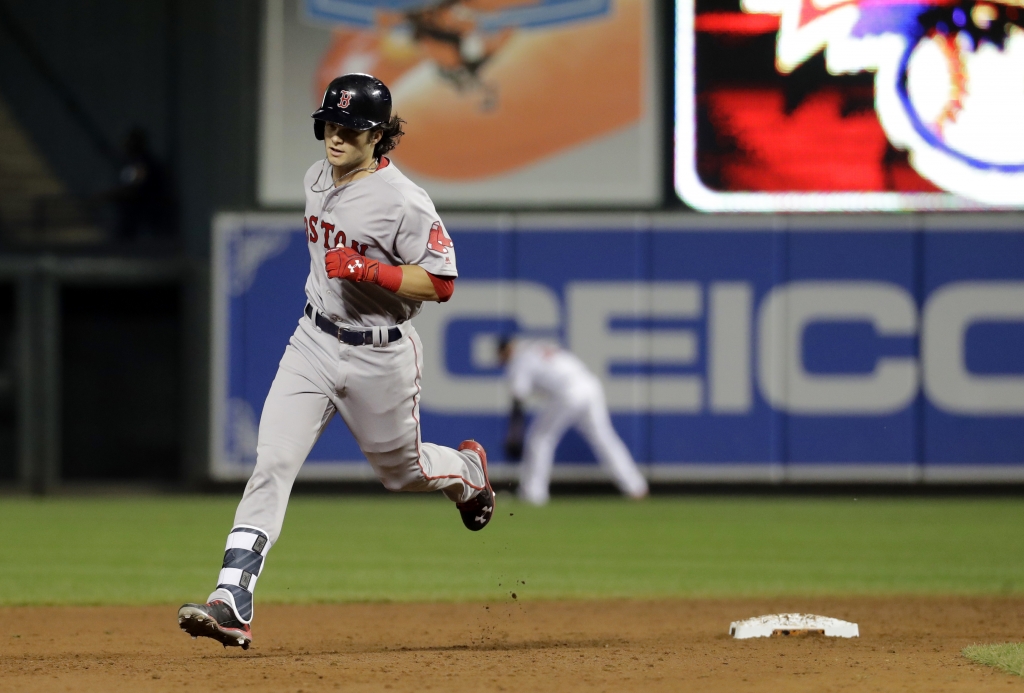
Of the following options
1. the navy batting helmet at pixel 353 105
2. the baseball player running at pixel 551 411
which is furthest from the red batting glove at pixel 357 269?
the baseball player running at pixel 551 411

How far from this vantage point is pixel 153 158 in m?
16.6

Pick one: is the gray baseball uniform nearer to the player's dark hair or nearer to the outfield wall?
the player's dark hair

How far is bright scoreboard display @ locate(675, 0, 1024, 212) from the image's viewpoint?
14.0 m

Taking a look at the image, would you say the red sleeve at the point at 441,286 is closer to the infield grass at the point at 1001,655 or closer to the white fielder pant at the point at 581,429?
the infield grass at the point at 1001,655

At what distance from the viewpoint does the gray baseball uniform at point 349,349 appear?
16.1ft

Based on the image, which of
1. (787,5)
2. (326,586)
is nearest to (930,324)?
(787,5)

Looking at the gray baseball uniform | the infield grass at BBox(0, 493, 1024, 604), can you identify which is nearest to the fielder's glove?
the infield grass at BBox(0, 493, 1024, 604)

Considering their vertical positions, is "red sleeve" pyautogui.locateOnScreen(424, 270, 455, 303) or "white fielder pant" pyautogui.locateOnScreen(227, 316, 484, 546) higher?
"red sleeve" pyautogui.locateOnScreen(424, 270, 455, 303)

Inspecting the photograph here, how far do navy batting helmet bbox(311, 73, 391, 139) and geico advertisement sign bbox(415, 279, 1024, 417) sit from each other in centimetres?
929

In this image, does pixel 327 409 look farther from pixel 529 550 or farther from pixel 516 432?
pixel 516 432

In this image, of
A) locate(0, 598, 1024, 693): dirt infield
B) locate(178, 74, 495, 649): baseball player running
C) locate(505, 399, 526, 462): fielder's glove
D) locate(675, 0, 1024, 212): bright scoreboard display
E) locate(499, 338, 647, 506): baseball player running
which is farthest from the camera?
locate(675, 0, 1024, 212): bright scoreboard display

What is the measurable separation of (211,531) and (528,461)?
12.0 ft

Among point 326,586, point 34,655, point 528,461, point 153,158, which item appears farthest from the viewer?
point 153,158

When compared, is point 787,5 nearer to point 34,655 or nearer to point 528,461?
point 528,461
